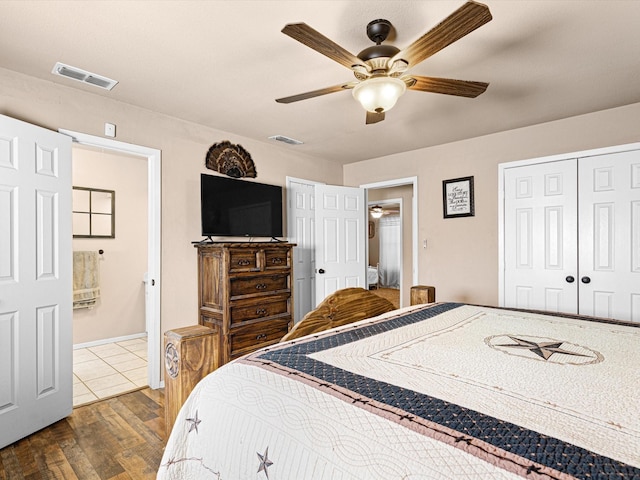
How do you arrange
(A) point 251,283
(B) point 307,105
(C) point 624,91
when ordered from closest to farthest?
(C) point 624,91 → (B) point 307,105 → (A) point 251,283

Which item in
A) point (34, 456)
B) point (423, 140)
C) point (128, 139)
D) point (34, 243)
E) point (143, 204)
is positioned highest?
point (423, 140)

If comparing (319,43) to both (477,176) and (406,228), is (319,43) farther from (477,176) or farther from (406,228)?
(406,228)

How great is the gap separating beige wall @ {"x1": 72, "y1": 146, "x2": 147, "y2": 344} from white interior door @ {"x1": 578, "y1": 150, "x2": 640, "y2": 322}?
5117 millimetres

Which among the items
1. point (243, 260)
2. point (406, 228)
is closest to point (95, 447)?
point (243, 260)

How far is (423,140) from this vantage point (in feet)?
13.4

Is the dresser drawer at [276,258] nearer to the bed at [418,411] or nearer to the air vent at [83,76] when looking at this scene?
the air vent at [83,76]

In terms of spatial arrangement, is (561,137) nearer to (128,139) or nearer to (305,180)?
(305,180)

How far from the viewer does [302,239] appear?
4.57 meters

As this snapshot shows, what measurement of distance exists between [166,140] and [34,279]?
156 centimetres

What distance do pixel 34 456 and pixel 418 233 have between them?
3.95m

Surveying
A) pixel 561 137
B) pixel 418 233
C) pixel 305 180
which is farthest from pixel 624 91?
pixel 305 180

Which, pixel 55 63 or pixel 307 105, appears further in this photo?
pixel 307 105

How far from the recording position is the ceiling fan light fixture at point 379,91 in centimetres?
186

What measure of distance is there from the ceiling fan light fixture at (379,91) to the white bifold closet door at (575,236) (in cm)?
242
